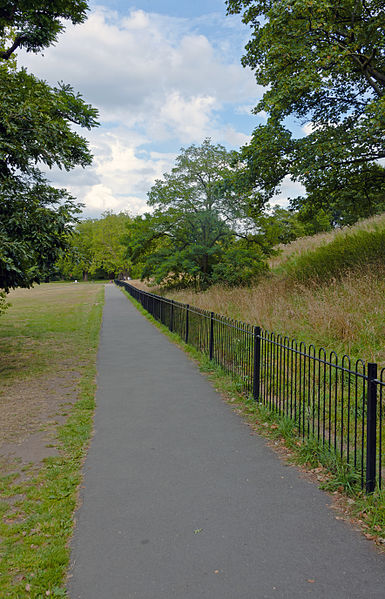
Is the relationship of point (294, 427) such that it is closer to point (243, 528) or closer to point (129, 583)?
point (243, 528)

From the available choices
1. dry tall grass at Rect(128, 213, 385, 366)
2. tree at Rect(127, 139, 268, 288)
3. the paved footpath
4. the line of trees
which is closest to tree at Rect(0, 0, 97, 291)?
the line of trees

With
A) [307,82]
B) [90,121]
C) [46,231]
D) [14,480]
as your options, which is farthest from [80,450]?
[90,121]

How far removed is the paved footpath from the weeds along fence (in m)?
0.65

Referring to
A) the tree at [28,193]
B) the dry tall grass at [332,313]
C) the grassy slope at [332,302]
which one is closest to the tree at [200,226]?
the grassy slope at [332,302]

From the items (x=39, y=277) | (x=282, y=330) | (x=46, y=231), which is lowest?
(x=282, y=330)

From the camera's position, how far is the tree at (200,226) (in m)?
21.0

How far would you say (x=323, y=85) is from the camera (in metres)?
10.4

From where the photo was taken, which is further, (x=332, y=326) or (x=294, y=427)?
(x=332, y=326)

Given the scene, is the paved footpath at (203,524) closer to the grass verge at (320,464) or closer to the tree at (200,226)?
the grass verge at (320,464)

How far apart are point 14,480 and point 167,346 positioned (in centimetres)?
798

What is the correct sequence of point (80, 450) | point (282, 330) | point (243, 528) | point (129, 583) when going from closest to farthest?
point (129, 583) → point (243, 528) → point (80, 450) → point (282, 330)

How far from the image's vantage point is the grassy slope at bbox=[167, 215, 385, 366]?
8.05m

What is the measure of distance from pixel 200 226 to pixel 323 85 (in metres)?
12.5

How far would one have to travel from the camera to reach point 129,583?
2.68 m
